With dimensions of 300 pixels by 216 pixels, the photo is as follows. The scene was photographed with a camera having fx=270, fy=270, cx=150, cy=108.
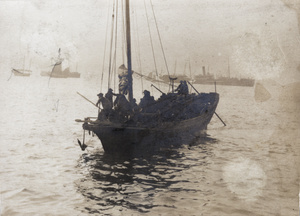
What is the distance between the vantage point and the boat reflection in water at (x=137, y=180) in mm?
6691

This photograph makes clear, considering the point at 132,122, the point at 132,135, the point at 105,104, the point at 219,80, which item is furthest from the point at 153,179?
the point at 219,80

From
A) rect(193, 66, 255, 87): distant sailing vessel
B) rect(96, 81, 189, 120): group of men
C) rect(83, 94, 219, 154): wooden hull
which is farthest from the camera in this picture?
rect(193, 66, 255, 87): distant sailing vessel

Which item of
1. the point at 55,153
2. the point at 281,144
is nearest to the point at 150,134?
the point at 55,153

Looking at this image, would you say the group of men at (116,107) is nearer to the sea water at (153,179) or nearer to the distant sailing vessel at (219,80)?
the sea water at (153,179)

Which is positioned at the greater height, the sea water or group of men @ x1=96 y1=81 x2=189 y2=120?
group of men @ x1=96 y1=81 x2=189 y2=120

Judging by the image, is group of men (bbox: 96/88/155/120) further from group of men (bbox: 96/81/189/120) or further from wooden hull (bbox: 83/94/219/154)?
wooden hull (bbox: 83/94/219/154)

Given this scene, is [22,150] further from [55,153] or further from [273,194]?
[273,194]

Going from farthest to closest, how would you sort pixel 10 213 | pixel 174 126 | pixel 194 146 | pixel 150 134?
pixel 194 146 → pixel 174 126 → pixel 150 134 → pixel 10 213

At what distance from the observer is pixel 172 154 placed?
11.9m

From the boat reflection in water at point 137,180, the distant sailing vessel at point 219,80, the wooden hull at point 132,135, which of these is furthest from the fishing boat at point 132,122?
the distant sailing vessel at point 219,80

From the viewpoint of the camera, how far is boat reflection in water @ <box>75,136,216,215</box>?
669 centimetres

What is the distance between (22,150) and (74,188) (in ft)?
19.7

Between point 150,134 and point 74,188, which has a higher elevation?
point 150,134

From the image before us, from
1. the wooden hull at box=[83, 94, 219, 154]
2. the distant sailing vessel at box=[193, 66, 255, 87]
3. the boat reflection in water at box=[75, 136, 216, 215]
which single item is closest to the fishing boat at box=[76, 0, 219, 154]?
the wooden hull at box=[83, 94, 219, 154]
